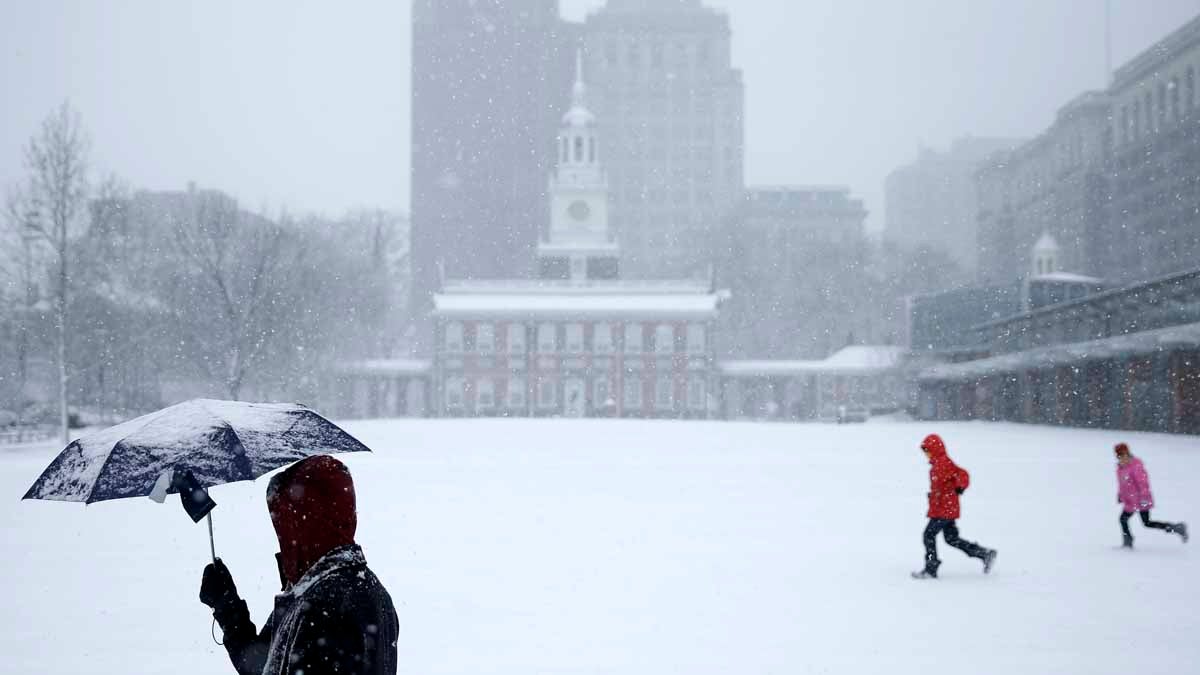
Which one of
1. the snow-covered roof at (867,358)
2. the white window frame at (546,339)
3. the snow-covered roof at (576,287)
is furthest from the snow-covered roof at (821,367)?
the white window frame at (546,339)

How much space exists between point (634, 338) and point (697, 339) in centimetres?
346

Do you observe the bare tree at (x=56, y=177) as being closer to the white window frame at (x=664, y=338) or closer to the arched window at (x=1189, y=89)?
the white window frame at (x=664, y=338)

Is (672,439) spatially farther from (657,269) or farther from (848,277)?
(657,269)

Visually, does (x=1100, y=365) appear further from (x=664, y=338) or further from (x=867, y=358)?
(x=867, y=358)

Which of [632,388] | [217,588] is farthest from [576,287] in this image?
[217,588]

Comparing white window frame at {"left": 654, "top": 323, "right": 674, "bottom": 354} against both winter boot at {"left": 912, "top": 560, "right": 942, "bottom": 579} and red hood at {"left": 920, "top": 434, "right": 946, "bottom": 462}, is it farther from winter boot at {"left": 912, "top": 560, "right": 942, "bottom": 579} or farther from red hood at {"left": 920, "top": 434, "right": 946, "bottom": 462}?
red hood at {"left": 920, "top": 434, "right": 946, "bottom": 462}

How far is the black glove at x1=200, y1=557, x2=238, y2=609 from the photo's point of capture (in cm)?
349

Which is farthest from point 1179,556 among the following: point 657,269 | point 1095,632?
point 657,269

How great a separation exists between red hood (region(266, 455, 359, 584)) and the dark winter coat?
1.8 inches

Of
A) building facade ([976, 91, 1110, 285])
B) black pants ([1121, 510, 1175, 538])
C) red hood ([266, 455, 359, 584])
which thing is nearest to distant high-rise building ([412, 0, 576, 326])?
building facade ([976, 91, 1110, 285])

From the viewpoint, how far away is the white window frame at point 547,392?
62.7 m

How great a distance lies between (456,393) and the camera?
62250 mm

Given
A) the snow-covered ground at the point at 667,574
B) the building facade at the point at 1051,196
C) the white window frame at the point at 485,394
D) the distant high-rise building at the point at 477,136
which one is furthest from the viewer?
the distant high-rise building at the point at 477,136

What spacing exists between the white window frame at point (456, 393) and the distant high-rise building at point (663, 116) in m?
73.9
